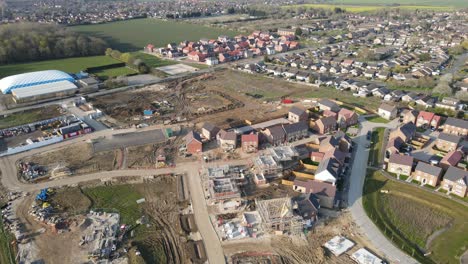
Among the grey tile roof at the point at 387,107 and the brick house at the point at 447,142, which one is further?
the grey tile roof at the point at 387,107

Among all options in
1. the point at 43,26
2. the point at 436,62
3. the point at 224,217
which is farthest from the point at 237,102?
the point at 43,26

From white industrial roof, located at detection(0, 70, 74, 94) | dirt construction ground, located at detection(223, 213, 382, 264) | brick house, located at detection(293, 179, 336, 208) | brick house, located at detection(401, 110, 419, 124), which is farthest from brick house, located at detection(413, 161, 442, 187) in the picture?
white industrial roof, located at detection(0, 70, 74, 94)

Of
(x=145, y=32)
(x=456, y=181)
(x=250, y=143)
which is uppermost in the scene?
(x=145, y=32)

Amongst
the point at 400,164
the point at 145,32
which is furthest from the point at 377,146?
the point at 145,32

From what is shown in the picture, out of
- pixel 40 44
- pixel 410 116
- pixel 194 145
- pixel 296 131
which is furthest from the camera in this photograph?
pixel 40 44

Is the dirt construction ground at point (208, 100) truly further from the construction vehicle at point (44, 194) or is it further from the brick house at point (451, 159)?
the brick house at point (451, 159)

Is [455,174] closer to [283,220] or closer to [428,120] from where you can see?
[428,120]

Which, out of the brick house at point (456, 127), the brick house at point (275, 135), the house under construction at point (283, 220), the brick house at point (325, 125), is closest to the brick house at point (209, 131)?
the brick house at point (275, 135)

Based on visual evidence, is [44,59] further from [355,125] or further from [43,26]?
[355,125]
